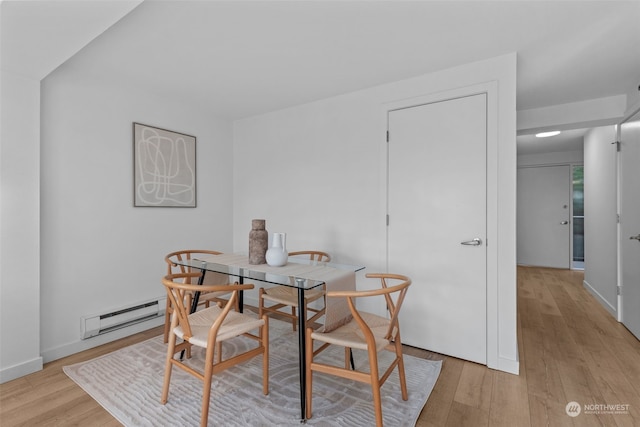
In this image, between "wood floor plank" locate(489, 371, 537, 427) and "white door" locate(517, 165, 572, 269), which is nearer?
"wood floor plank" locate(489, 371, 537, 427)


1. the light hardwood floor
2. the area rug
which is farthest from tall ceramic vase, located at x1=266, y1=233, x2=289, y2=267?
the light hardwood floor

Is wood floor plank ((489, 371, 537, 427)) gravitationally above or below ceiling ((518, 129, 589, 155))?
below

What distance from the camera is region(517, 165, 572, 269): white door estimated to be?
6.18m

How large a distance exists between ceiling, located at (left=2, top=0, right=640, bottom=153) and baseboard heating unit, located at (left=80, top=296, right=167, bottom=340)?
80.1 inches

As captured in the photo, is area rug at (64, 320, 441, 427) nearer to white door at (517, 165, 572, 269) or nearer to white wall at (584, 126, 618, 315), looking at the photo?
white wall at (584, 126, 618, 315)

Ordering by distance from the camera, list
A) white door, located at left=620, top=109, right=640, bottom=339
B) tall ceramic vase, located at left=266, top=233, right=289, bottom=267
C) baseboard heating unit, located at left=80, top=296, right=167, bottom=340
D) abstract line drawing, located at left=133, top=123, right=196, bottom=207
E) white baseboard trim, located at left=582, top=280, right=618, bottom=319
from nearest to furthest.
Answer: tall ceramic vase, located at left=266, top=233, right=289, bottom=267, baseboard heating unit, located at left=80, top=296, right=167, bottom=340, white door, located at left=620, top=109, right=640, bottom=339, abstract line drawing, located at left=133, top=123, right=196, bottom=207, white baseboard trim, located at left=582, top=280, right=618, bottom=319

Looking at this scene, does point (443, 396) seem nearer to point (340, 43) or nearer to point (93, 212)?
point (340, 43)

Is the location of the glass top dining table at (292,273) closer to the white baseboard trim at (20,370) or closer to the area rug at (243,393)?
the area rug at (243,393)

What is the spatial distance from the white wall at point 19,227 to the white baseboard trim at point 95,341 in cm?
16

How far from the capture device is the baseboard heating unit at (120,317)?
2.61m

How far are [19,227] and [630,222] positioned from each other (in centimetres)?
526

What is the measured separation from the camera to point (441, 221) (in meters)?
2.56

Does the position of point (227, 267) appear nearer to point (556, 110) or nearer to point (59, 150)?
point (59, 150)

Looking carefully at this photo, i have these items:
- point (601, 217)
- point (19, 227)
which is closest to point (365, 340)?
point (19, 227)
